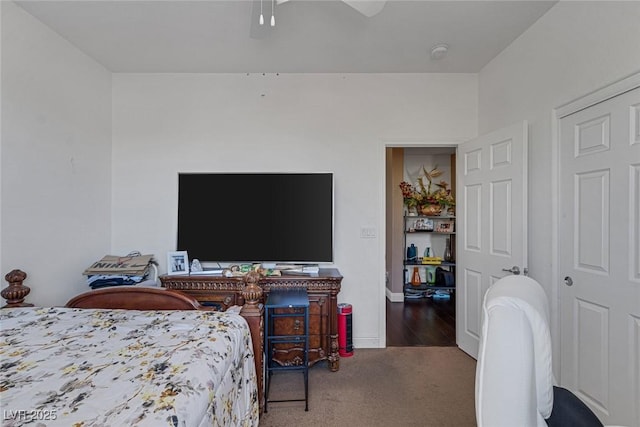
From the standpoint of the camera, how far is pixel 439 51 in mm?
2627

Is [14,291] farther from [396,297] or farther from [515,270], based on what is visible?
[396,297]

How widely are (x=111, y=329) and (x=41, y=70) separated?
7.22 feet

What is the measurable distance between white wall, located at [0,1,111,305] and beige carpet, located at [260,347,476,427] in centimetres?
206

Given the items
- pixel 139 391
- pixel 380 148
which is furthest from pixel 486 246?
pixel 139 391

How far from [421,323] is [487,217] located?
174 centimetres

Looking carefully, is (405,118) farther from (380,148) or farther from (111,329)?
(111,329)

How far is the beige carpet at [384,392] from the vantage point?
78.0 inches

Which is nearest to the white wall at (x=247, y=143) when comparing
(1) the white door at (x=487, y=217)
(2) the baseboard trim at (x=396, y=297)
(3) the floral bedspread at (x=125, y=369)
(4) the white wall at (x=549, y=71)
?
(1) the white door at (x=487, y=217)

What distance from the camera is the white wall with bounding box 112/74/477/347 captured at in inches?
121

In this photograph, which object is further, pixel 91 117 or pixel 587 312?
pixel 91 117

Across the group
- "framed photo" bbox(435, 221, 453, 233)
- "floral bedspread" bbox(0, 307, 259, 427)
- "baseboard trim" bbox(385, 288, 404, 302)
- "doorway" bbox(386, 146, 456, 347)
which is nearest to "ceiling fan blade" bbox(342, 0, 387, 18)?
"floral bedspread" bbox(0, 307, 259, 427)

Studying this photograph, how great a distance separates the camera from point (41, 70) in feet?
7.51

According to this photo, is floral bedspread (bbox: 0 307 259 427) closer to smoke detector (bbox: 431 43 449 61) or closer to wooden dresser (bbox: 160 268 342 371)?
wooden dresser (bbox: 160 268 342 371)

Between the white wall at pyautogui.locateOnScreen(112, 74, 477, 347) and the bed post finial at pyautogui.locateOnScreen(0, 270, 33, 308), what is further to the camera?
the white wall at pyautogui.locateOnScreen(112, 74, 477, 347)
